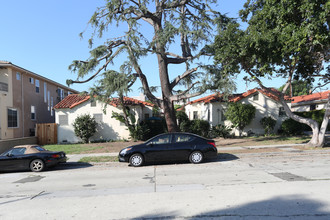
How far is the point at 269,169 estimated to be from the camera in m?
8.55

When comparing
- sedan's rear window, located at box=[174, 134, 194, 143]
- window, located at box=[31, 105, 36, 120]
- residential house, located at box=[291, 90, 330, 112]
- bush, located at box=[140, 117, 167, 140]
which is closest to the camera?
sedan's rear window, located at box=[174, 134, 194, 143]

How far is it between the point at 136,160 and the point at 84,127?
10.6 meters

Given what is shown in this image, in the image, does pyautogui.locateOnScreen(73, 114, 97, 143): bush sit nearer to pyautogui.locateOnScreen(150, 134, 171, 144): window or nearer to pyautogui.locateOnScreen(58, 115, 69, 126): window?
pyautogui.locateOnScreen(58, 115, 69, 126): window

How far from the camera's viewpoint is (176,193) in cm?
588

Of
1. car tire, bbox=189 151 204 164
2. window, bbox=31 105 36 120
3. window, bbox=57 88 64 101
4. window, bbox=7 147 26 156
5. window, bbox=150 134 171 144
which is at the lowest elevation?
car tire, bbox=189 151 204 164

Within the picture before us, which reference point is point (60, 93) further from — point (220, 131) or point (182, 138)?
point (182, 138)

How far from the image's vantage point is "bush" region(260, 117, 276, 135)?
2045 centimetres

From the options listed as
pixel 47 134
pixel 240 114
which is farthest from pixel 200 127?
pixel 47 134

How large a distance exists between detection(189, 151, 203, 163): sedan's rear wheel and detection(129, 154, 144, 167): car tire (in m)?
2.15

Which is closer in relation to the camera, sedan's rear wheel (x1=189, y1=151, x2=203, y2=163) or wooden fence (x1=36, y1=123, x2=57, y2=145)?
sedan's rear wheel (x1=189, y1=151, x2=203, y2=163)

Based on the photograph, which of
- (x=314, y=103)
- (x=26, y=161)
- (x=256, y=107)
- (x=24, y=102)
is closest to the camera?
(x=26, y=161)

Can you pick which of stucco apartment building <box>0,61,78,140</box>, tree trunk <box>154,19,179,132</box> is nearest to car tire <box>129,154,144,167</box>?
tree trunk <box>154,19,179,132</box>

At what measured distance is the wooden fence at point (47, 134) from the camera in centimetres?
2044

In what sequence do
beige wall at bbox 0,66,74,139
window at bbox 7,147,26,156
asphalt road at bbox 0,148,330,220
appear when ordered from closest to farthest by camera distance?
asphalt road at bbox 0,148,330,220 < window at bbox 7,147,26,156 < beige wall at bbox 0,66,74,139
